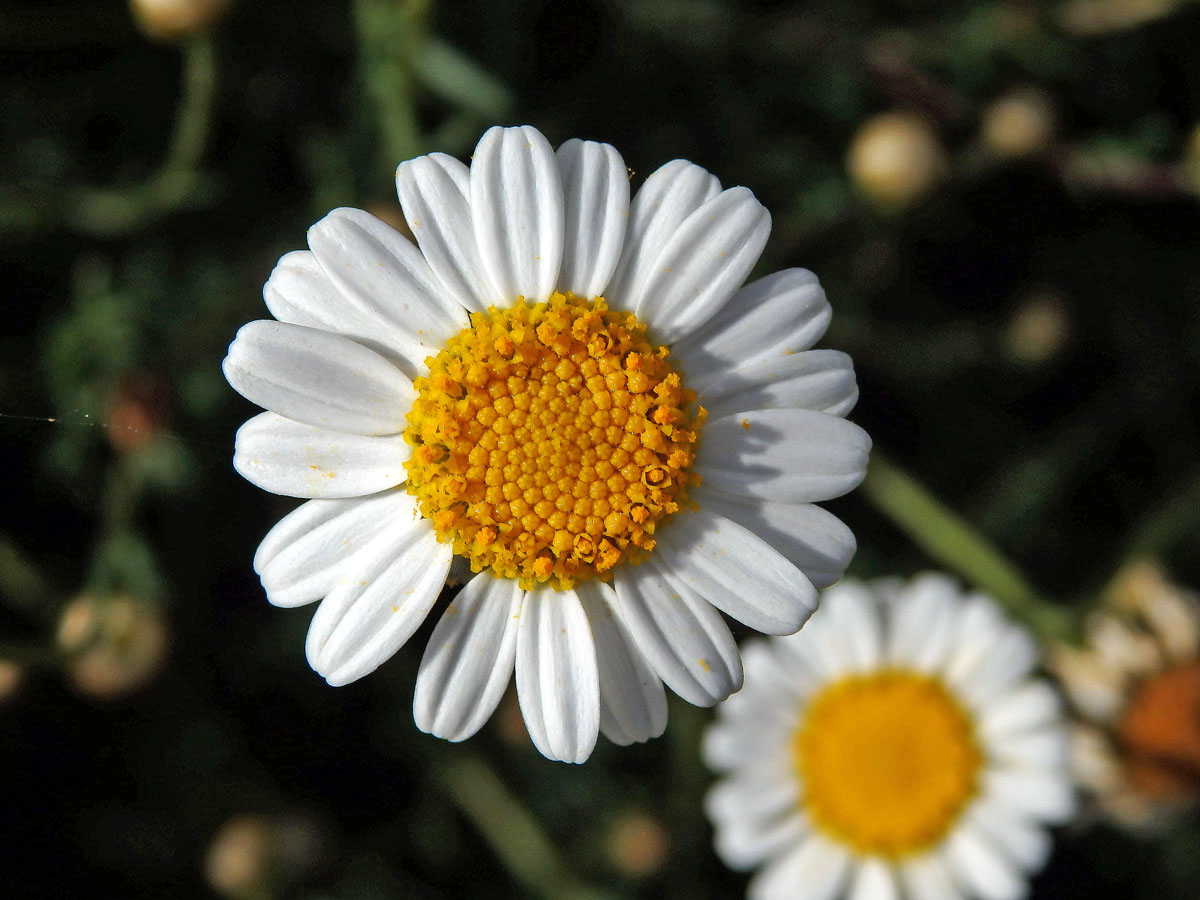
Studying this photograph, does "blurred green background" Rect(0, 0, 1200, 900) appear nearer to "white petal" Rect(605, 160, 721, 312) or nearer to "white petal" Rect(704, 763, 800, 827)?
"white petal" Rect(704, 763, 800, 827)

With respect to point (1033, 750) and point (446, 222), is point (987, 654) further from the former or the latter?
point (446, 222)

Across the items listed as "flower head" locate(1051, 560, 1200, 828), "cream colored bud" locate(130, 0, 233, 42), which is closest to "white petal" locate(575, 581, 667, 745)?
"flower head" locate(1051, 560, 1200, 828)

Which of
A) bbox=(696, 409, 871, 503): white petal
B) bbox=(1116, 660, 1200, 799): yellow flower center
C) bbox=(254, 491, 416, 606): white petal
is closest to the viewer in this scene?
bbox=(254, 491, 416, 606): white petal

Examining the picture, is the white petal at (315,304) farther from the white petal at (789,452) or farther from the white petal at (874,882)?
the white petal at (874,882)

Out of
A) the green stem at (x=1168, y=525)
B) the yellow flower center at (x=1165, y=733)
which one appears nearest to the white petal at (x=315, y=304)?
the yellow flower center at (x=1165, y=733)

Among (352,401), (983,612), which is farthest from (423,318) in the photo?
(983,612)

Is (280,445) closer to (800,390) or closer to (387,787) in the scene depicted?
(800,390)

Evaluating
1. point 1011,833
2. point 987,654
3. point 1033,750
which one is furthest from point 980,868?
point 987,654
